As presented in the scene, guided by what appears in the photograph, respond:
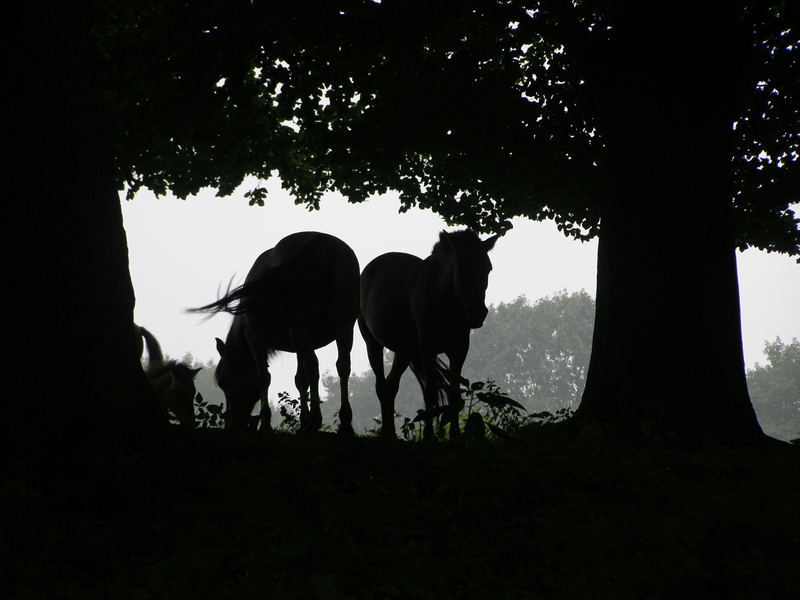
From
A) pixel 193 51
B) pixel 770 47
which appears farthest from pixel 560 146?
pixel 193 51

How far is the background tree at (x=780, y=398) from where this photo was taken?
3543 inches

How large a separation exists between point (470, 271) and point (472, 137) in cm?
420

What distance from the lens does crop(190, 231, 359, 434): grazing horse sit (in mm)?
9445

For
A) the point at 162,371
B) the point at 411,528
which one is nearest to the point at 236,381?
the point at 162,371

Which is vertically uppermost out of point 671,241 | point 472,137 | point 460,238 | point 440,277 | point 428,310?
point 472,137

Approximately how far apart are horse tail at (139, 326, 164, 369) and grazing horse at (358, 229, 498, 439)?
3.59 m

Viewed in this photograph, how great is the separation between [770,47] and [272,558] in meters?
12.5

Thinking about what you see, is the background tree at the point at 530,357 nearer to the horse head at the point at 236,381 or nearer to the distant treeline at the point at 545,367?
the distant treeline at the point at 545,367

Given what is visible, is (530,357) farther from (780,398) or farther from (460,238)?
(460,238)

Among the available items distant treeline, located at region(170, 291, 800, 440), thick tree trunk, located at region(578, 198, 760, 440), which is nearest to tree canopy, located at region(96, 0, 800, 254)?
thick tree trunk, located at region(578, 198, 760, 440)

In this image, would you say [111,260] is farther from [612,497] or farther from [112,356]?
[612,497]

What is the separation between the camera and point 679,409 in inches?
282

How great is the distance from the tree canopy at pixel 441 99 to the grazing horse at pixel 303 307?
101 inches

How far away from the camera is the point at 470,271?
933 centimetres
